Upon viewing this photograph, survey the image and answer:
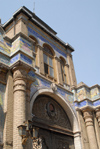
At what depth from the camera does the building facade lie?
25.6 feet

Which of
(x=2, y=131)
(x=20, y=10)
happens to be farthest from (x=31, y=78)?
(x=20, y=10)

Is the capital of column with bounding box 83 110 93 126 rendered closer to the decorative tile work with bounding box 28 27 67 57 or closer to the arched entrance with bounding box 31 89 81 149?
the arched entrance with bounding box 31 89 81 149

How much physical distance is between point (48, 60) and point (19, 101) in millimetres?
6237

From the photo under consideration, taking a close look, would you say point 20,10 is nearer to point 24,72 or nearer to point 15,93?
point 24,72

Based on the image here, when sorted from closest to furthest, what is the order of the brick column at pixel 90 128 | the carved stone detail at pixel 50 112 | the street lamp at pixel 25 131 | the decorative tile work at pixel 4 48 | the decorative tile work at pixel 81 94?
the street lamp at pixel 25 131, the decorative tile work at pixel 4 48, the carved stone detail at pixel 50 112, the brick column at pixel 90 128, the decorative tile work at pixel 81 94

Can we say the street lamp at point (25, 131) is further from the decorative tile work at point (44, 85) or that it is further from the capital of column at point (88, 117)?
the capital of column at point (88, 117)

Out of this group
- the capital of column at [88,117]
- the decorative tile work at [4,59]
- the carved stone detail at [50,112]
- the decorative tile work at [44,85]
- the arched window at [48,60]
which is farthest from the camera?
the arched window at [48,60]

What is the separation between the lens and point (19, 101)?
7953mm

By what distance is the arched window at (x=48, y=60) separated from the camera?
13.2 m

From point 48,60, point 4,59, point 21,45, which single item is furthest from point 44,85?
point 4,59

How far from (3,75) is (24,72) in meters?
1.01

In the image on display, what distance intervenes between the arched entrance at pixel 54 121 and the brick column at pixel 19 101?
158cm

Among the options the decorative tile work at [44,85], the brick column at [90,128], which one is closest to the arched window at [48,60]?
the decorative tile work at [44,85]

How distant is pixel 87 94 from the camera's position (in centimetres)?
1384
